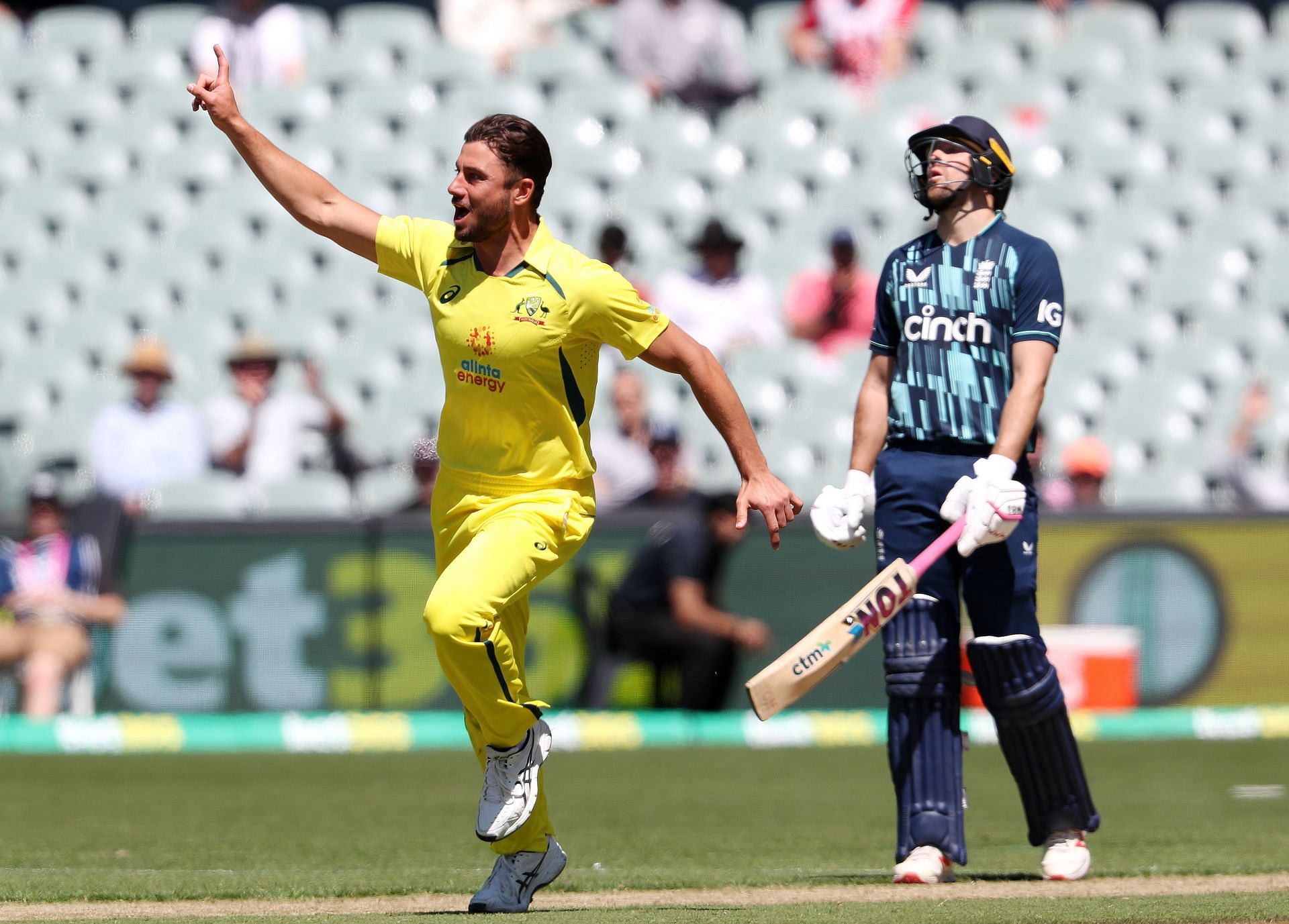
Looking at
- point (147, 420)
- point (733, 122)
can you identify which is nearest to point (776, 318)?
point (733, 122)

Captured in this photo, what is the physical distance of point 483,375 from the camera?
525 cm

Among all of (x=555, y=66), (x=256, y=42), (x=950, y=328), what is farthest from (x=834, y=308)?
(x=950, y=328)

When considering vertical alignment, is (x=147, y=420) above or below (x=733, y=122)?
below

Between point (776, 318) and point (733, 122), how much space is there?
1967mm

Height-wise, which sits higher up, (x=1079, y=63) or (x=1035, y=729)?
(x=1079, y=63)

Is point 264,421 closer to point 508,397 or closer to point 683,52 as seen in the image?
point 683,52

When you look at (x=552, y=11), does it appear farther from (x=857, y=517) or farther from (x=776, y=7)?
(x=857, y=517)

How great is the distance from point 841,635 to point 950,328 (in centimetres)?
104

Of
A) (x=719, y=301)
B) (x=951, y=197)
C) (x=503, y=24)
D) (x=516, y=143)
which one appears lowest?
(x=719, y=301)

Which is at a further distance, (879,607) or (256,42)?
(256,42)

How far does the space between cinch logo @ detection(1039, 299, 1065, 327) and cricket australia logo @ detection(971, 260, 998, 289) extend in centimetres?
17

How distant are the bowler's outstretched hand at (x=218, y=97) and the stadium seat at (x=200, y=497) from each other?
6840 mm

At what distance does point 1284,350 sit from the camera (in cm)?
1456

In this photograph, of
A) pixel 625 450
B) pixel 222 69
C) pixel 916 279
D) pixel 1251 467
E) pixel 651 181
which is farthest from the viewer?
pixel 651 181
